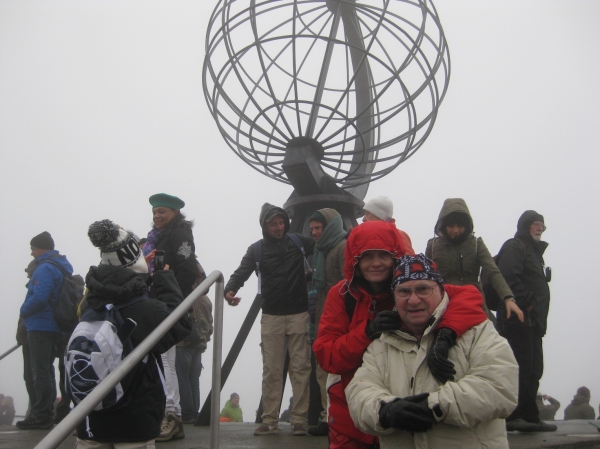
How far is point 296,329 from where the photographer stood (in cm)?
411

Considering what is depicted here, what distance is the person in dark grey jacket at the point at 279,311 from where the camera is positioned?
13.2 ft

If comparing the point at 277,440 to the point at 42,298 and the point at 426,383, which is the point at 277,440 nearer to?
the point at 426,383

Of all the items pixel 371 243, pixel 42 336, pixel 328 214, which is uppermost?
pixel 328 214

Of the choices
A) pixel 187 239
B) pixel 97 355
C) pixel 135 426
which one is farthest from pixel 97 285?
pixel 187 239

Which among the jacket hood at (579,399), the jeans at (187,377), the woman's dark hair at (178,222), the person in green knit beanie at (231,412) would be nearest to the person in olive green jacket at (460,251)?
the woman's dark hair at (178,222)

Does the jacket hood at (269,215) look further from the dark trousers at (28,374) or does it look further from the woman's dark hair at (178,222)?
the dark trousers at (28,374)

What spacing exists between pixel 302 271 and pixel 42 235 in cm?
231

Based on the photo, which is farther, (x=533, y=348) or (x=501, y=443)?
(x=533, y=348)

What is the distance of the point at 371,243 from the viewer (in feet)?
7.91

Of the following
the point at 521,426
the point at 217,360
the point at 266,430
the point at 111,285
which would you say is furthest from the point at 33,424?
the point at 521,426

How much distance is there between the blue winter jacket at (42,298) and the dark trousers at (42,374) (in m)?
0.07

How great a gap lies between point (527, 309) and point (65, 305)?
3483 millimetres

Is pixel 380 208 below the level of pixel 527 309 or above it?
above

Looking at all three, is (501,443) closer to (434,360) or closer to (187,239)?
(434,360)
